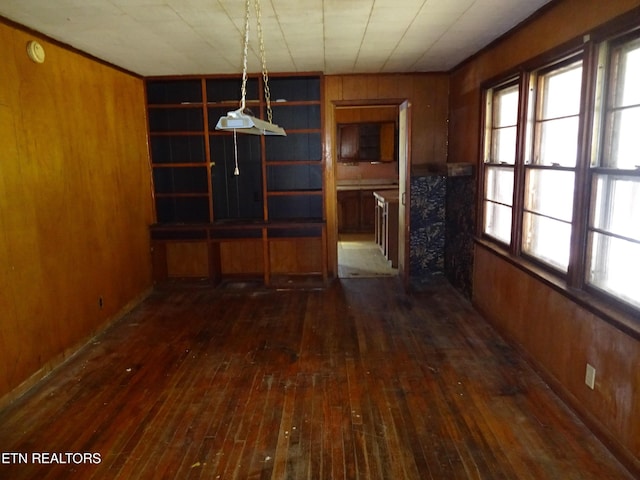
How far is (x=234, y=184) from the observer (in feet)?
18.5

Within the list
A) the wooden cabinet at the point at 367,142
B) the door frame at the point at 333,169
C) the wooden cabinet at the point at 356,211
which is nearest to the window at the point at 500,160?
the door frame at the point at 333,169

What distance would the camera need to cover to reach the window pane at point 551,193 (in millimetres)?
2933

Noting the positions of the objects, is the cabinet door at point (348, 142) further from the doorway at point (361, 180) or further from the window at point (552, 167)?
the window at point (552, 167)

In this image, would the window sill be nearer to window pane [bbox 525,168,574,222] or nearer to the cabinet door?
window pane [bbox 525,168,574,222]

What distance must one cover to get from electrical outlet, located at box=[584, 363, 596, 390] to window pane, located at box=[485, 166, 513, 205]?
165cm

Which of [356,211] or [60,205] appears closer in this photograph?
[60,205]

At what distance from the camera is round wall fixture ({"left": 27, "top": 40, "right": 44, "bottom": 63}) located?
10.5 feet

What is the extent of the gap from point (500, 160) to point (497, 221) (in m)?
0.57

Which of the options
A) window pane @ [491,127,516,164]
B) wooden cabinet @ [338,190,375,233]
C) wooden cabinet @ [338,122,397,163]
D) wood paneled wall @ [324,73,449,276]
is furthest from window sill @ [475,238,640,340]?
wooden cabinet @ [338,122,397,163]

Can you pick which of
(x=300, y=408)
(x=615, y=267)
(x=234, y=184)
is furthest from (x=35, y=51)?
(x=615, y=267)

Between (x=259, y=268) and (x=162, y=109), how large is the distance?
2.34 metres

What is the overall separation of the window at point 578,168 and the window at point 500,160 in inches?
0.5

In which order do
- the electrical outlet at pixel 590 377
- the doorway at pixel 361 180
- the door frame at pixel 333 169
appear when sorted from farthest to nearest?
the doorway at pixel 361 180, the door frame at pixel 333 169, the electrical outlet at pixel 590 377

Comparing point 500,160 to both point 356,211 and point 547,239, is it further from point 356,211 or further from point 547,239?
point 356,211
